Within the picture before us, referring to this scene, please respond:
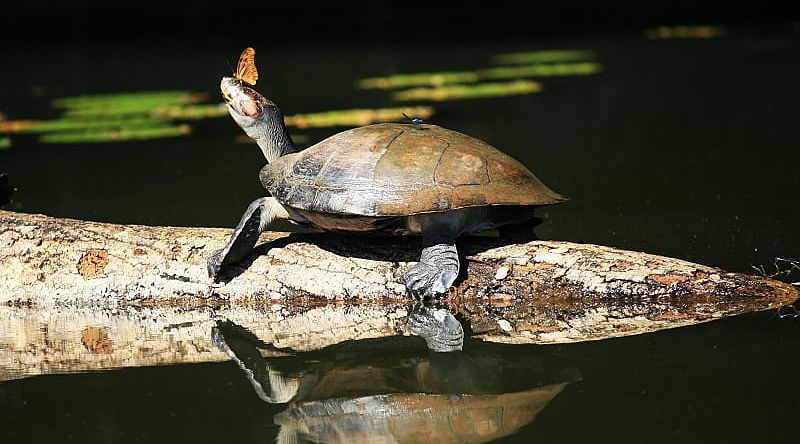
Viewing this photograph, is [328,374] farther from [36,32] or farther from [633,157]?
[36,32]

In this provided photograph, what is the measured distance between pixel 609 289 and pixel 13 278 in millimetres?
2218

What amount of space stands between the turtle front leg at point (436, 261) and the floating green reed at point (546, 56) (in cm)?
821

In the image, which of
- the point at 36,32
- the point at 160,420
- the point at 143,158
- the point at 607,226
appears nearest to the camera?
the point at 160,420

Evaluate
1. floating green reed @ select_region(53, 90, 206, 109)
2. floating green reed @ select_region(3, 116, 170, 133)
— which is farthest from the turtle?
floating green reed @ select_region(53, 90, 206, 109)

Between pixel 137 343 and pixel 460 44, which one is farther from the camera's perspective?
pixel 460 44

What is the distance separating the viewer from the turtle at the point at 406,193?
4.38 metres

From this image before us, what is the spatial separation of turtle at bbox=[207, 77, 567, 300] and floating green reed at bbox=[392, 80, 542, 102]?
18.3 feet

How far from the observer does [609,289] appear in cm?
434

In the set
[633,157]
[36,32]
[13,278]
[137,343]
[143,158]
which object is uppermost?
[36,32]

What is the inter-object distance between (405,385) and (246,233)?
1.10 m

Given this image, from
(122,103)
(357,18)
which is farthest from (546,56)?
(357,18)

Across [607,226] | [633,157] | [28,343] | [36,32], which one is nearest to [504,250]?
[607,226]

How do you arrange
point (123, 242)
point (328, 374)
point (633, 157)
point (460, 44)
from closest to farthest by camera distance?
1. point (328, 374)
2. point (123, 242)
3. point (633, 157)
4. point (460, 44)

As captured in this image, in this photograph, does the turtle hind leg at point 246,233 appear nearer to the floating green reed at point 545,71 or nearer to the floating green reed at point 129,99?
the floating green reed at point 129,99
